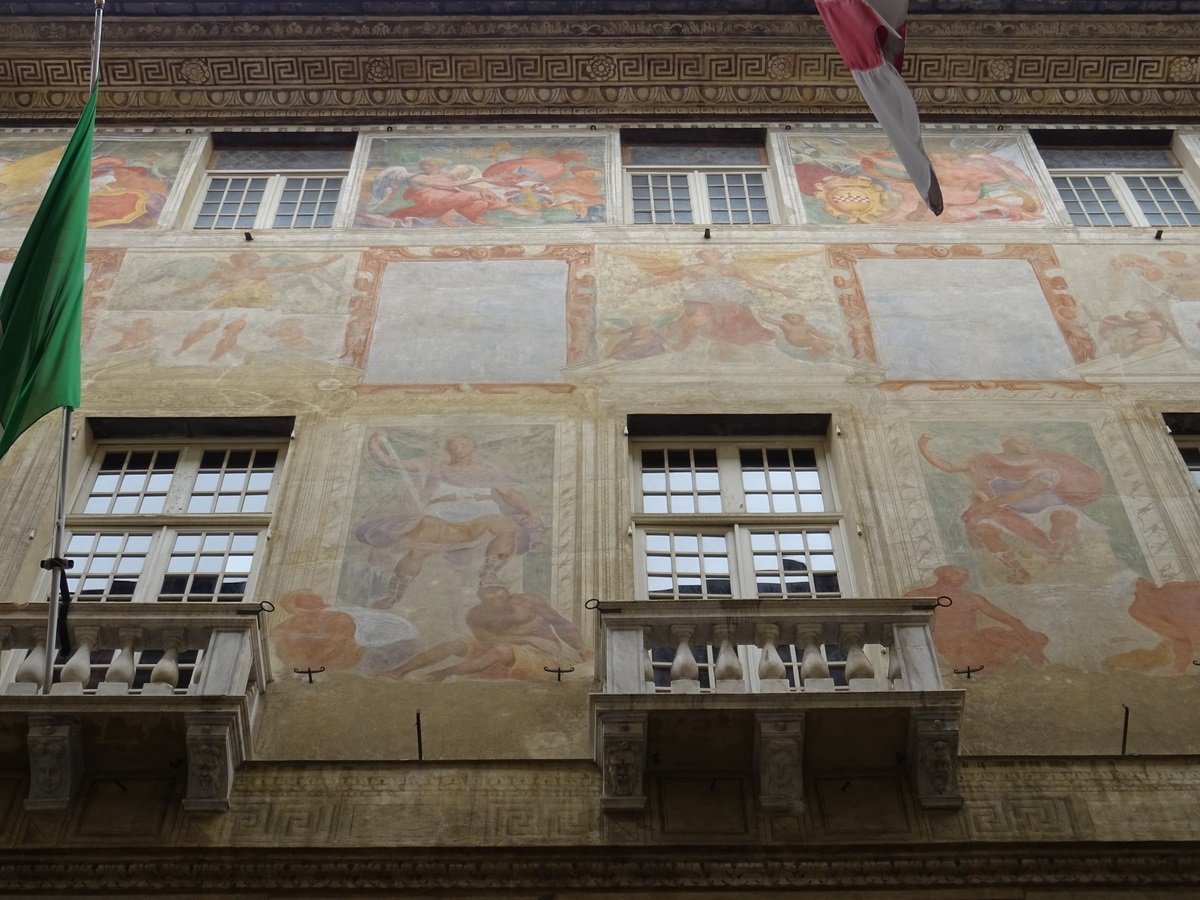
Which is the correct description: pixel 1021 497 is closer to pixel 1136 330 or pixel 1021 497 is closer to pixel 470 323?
pixel 1136 330

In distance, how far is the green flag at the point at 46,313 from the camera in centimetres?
944

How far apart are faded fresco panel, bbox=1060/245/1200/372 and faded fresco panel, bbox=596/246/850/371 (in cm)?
227

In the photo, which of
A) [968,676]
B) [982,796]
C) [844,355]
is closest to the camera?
[982,796]

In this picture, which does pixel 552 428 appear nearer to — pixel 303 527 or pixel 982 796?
pixel 303 527

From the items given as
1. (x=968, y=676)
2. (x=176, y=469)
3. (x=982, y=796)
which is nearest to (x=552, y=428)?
(x=176, y=469)

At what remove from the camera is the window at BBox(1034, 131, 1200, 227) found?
49.6 ft

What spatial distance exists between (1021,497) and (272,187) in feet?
Result: 27.6

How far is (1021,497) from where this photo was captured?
11.1m

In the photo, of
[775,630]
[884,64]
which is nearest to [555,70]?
[884,64]

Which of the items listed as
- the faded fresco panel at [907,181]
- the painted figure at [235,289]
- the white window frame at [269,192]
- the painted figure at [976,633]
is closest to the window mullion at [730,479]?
the painted figure at [976,633]

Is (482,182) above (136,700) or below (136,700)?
above

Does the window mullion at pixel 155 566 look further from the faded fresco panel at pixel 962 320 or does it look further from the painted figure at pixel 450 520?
the faded fresco panel at pixel 962 320

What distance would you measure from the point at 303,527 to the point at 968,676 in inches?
185

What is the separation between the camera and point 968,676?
961cm
